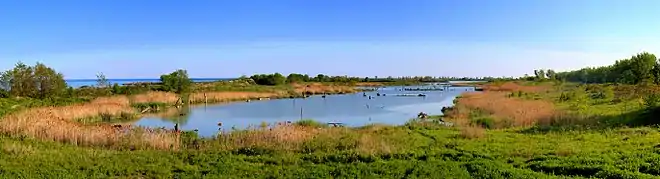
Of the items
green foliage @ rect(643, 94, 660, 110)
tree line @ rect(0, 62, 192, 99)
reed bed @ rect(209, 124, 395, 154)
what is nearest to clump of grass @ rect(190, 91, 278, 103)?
tree line @ rect(0, 62, 192, 99)

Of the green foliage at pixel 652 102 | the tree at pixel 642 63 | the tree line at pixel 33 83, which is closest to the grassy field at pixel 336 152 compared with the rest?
the green foliage at pixel 652 102

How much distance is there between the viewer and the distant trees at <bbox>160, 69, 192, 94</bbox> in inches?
2170

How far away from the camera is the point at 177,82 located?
55719 millimetres

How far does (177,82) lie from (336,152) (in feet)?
147

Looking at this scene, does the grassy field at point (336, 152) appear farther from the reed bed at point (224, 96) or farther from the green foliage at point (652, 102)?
the reed bed at point (224, 96)

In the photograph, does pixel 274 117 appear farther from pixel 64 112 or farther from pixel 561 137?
pixel 561 137

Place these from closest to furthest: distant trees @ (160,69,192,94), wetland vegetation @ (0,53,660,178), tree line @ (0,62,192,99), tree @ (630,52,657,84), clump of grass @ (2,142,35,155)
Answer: wetland vegetation @ (0,53,660,178)
clump of grass @ (2,142,35,155)
tree line @ (0,62,192,99)
tree @ (630,52,657,84)
distant trees @ (160,69,192,94)

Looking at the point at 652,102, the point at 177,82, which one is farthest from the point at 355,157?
the point at 177,82

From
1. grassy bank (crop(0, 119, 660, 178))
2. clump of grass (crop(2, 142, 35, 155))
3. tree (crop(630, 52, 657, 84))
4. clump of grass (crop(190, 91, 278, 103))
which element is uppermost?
tree (crop(630, 52, 657, 84))

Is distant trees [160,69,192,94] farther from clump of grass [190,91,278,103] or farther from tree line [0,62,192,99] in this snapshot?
tree line [0,62,192,99]

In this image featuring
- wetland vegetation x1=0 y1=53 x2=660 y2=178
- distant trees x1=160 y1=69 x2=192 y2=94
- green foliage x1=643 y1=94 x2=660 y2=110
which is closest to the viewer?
wetland vegetation x1=0 y1=53 x2=660 y2=178

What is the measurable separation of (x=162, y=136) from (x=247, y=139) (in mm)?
2630

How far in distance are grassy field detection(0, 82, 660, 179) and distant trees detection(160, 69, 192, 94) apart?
37486 mm

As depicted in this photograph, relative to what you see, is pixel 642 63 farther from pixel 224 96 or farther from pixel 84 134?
pixel 84 134
